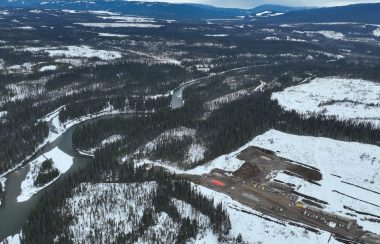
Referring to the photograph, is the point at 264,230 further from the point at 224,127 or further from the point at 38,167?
the point at 38,167

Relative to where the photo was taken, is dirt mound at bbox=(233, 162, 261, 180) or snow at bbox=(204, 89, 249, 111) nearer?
dirt mound at bbox=(233, 162, 261, 180)

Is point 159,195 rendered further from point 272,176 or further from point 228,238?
point 272,176

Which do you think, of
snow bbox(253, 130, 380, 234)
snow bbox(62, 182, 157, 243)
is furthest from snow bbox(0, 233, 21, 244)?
snow bbox(253, 130, 380, 234)

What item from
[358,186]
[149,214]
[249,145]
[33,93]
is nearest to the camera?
[149,214]

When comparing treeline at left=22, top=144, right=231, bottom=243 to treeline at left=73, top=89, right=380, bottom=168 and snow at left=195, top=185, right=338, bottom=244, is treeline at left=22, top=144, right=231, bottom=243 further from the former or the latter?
treeline at left=73, top=89, right=380, bottom=168

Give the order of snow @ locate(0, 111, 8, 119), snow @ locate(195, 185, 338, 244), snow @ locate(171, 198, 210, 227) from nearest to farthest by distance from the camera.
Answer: snow @ locate(195, 185, 338, 244) < snow @ locate(171, 198, 210, 227) < snow @ locate(0, 111, 8, 119)

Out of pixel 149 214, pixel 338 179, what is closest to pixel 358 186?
pixel 338 179
